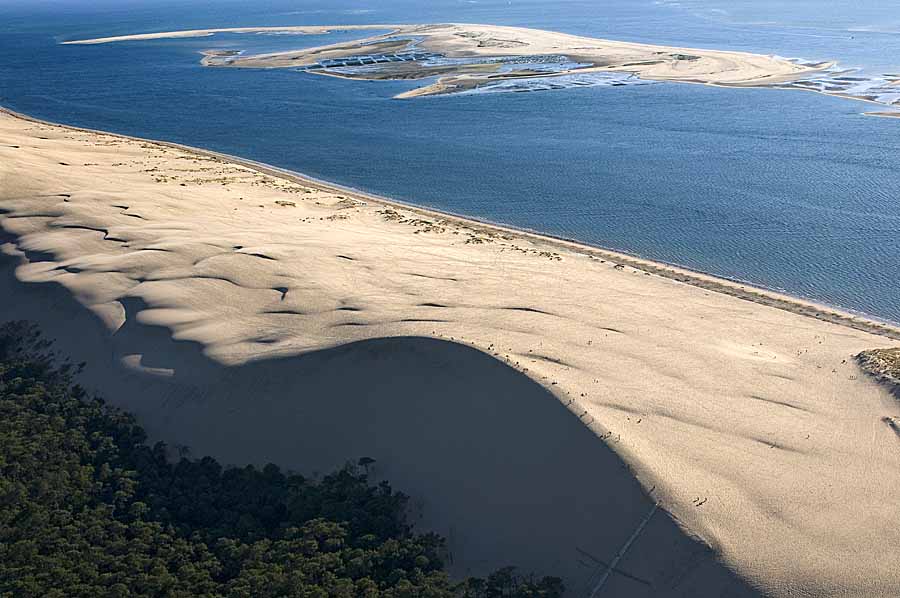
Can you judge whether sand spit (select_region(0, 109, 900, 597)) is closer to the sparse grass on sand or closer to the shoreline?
the shoreline

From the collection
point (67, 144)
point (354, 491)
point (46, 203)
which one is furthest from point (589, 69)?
point (354, 491)

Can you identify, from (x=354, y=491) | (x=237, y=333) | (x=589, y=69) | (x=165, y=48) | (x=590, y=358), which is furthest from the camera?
(x=165, y=48)

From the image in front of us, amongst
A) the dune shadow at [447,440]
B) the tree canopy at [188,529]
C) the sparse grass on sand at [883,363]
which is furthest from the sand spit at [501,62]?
the tree canopy at [188,529]

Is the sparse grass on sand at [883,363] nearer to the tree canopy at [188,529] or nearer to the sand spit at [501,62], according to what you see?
the tree canopy at [188,529]

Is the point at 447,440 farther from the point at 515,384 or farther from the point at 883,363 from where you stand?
the point at 883,363

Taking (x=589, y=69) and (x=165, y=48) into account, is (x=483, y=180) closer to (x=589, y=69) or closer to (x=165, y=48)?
(x=589, y=69)

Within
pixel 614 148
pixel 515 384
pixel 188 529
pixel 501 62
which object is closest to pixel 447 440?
pixel 515 384

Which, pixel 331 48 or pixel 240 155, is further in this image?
pixel 331 48
